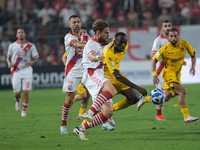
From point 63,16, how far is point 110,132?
1280 centimetres

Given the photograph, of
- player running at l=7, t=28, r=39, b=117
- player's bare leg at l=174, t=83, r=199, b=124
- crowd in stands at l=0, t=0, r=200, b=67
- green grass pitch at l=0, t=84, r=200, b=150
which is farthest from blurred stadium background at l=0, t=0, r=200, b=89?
player's bare leg at l=174, t=83, r=199, b=124

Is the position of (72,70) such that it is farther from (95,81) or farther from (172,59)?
(172,59)

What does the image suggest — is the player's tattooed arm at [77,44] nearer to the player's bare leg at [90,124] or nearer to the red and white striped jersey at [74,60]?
the red and white striped jersey at [74,60]

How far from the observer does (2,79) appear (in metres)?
17.1

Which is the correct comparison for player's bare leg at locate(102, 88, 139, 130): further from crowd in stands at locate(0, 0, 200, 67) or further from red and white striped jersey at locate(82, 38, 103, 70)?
crowd in stands at locate(0, 0, 200, 67)

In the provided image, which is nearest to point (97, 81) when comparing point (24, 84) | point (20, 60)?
point (24, 84)

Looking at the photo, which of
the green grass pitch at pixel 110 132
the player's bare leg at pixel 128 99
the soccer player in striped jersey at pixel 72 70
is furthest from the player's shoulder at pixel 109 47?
the green grass pitch at pixel 110 132

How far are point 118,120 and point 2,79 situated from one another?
10119mm

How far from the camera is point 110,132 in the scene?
6844 mm

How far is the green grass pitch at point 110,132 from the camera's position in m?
5.57

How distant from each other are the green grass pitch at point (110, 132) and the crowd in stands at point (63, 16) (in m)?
7.07

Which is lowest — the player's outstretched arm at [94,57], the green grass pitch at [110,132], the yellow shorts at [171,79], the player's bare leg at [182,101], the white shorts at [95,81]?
the green grass pitch at [110,132]

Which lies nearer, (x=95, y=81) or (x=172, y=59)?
(x=95, y=81)

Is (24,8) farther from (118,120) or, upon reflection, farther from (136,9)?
(118,120)
